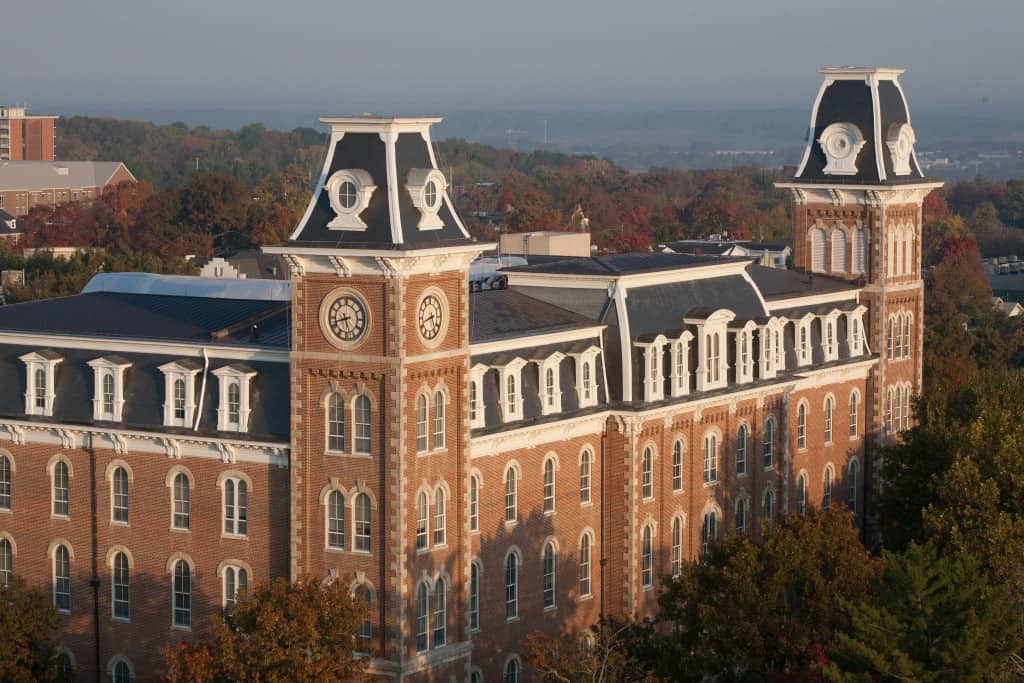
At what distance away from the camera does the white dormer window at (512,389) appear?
6638cm

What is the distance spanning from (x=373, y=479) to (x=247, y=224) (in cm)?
10799

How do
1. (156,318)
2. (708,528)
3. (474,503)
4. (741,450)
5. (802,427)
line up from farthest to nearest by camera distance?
(802,427) → (741,450) → (708,528) → (156,318) → (474,503)

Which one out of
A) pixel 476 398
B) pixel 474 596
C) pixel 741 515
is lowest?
pixel 474 596

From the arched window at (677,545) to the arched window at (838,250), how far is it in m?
18.5

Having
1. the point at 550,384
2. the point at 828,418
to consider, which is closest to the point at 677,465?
the point at 550,384

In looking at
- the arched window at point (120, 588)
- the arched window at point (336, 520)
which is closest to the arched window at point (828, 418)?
the arched window at point (336, 520)

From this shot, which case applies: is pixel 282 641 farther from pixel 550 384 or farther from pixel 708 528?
pixel 708 528

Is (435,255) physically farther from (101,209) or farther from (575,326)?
(101,209)

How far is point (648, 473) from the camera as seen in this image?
72.1 m

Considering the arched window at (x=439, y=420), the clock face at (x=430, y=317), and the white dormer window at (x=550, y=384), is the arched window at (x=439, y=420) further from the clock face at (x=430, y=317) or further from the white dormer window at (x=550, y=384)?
the white dormer window at (x=550, y=384)

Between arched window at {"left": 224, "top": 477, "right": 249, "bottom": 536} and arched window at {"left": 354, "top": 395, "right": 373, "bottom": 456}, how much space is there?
15.8ft

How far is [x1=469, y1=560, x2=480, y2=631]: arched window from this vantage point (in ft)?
215

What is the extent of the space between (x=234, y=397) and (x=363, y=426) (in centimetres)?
524

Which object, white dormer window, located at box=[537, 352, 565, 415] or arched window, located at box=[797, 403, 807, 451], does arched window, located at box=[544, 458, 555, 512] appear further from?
arched window, located at box=[797, 403, 807, 451]
